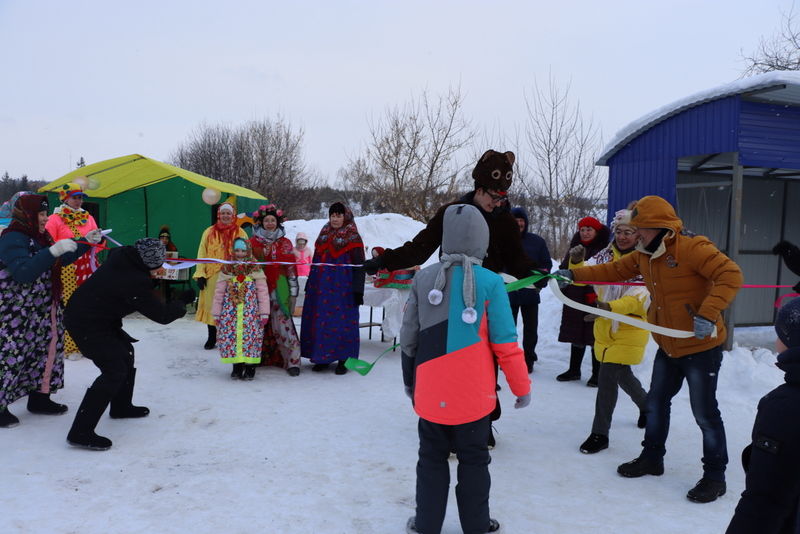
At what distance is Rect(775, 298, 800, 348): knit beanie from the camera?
176 centimetres

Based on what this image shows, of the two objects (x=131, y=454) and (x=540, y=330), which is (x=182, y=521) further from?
(x=540, y=330)

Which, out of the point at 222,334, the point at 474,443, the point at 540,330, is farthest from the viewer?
the point at 540,330

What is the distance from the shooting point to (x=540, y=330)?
843 centimetres

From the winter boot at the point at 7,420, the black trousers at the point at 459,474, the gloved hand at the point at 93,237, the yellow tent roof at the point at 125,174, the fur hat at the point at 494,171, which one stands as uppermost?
the yellow tent roof at the point at 125,174

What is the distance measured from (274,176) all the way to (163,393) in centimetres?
2742

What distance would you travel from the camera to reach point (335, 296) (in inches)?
250

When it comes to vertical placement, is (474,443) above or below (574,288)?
below

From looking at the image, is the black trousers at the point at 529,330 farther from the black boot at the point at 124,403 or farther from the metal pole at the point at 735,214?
the black boot at the point at 124,403

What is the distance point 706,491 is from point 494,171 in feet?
7.37

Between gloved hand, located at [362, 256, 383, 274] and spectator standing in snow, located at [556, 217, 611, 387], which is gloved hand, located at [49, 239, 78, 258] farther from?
spectator standing in snow, located at [556, 217, 611, 387]

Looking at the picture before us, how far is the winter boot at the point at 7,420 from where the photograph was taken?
14.3ft

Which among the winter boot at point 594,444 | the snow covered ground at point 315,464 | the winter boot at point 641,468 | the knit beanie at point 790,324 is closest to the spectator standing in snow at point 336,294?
the snow covered ground at point 315,464

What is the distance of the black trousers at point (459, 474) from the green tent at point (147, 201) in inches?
357

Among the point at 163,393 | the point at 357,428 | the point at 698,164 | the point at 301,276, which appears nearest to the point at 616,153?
the point at 698,164
